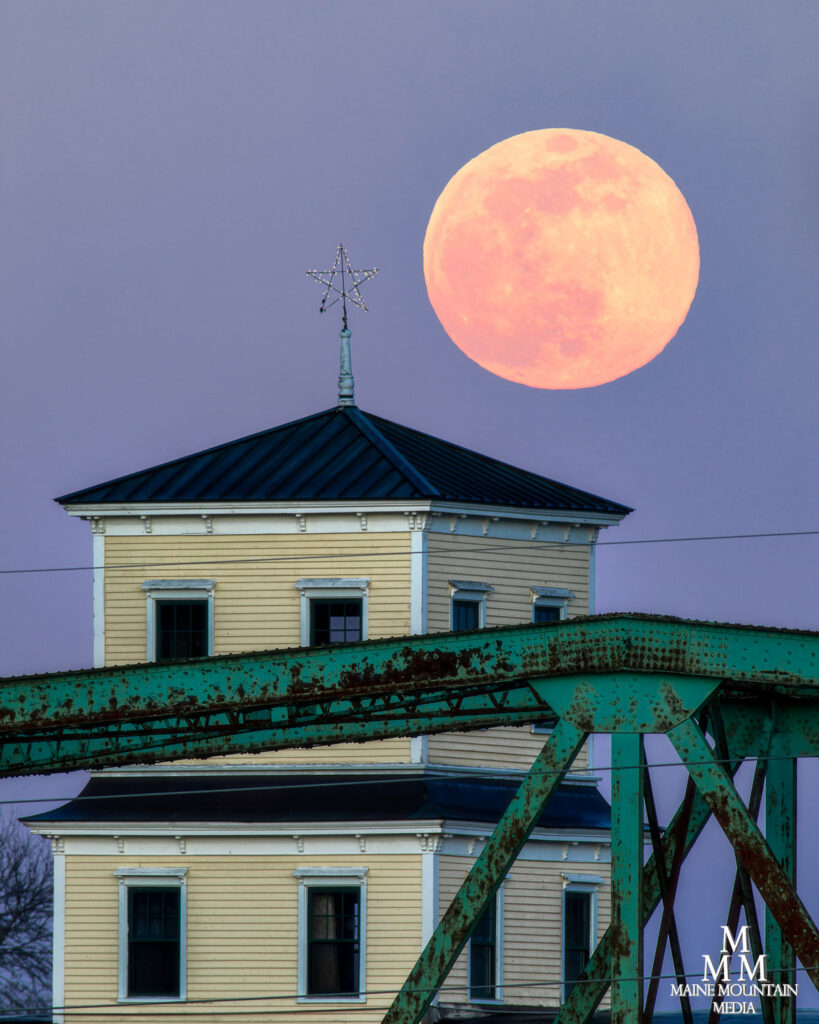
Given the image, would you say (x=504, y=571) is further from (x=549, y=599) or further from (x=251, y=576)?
(x=251, y=576)

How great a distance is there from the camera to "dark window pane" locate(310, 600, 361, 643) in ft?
121

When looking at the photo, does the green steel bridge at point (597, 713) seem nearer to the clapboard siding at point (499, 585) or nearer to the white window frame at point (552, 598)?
the clapboard siding at point (499, 585)

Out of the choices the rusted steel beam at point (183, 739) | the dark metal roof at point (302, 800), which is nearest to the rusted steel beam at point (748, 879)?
the rusted steel beam at point (183, 739)

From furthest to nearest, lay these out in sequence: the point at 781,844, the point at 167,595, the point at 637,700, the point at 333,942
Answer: the point at 167,595 < the point at 333,942 < the point at 781,844 < the point at 637,700

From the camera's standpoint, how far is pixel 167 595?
123 ft

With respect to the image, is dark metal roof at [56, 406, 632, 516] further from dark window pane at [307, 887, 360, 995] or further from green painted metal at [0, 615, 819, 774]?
A: green painted metal at [0, 615, 819, 774]

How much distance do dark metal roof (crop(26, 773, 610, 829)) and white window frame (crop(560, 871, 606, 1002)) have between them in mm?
961

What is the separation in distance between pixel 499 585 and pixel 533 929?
19.3 ft

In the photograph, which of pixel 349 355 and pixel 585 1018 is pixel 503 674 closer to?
pixel 585 1018

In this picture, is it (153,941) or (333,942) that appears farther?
(153,941)

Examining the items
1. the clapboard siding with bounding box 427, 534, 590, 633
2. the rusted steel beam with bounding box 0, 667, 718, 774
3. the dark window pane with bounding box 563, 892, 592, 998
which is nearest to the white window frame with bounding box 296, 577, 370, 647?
the clapboard siding with bounding box 427, 534, 590, 633

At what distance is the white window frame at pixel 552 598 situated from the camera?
37.8m

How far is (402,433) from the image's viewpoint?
40.8 m

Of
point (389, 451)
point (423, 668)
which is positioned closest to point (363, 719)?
point (423, 668)
